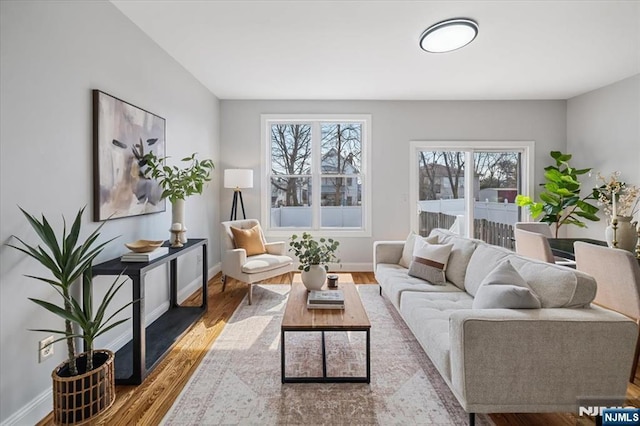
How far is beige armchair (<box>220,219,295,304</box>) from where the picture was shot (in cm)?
369

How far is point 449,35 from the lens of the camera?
2.92 meters

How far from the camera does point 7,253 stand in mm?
1689

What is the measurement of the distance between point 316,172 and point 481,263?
10.2 feet

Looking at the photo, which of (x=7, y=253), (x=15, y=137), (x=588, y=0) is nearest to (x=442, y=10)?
(x=588, y=0)

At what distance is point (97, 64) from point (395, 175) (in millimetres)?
3992

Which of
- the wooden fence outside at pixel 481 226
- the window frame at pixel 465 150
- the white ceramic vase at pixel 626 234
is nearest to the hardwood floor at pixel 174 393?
the white ceramic vase at pixel 626 234

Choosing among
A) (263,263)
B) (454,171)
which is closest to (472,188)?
(454,171)

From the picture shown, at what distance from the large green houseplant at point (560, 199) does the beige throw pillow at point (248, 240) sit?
386 centimetres

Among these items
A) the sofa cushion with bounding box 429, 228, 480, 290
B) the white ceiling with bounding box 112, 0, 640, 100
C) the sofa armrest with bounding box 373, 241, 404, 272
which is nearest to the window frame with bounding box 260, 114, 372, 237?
the white ceiling with bounding box 112, 0, 640, 100

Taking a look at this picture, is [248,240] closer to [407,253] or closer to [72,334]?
[407,253]

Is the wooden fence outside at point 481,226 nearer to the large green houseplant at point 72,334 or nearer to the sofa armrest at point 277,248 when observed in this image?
the sofa armrest at point 277,248

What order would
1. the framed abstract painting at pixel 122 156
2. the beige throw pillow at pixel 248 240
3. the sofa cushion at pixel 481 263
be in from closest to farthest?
the framed abstract painting at pixel 122 156, the sofa cushion at pixel 481 263, the beige throw pillow at pixel 248 240

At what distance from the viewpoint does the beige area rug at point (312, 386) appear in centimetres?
185

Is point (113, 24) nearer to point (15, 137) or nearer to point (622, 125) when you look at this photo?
point (15, 137)
